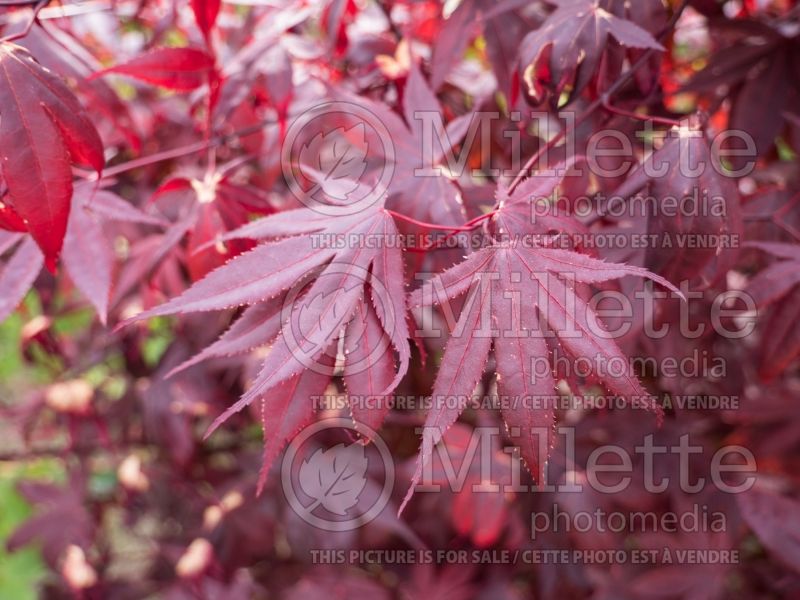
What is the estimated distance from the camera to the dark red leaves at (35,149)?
0.74 metres

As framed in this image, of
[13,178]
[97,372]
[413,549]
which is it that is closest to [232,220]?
[13,178]

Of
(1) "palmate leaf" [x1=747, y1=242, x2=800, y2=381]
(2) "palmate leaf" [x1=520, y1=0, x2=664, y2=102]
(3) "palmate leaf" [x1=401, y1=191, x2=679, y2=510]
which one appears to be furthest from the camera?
(1) "palmate leaf" [x1=747, y1=242, x2=800, y2=381]

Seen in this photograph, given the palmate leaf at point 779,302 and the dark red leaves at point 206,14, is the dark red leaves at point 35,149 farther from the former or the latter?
the palmate leaf at point 779,302

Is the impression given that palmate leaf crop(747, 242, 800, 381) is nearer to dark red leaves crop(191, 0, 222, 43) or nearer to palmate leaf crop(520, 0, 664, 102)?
palmate leaf crop(520, 0, 664, 102)

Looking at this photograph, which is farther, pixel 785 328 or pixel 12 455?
pixel 12 455

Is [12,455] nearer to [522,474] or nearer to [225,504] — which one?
[225,504]

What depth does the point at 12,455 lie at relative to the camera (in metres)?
1.65

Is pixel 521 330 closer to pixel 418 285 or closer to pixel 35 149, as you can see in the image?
pixel 418 285

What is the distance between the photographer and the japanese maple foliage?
2.39ft

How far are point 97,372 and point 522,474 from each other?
1738 mm

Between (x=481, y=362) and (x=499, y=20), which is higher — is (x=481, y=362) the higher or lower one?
the lower one

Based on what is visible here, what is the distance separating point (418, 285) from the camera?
3.13 feet
